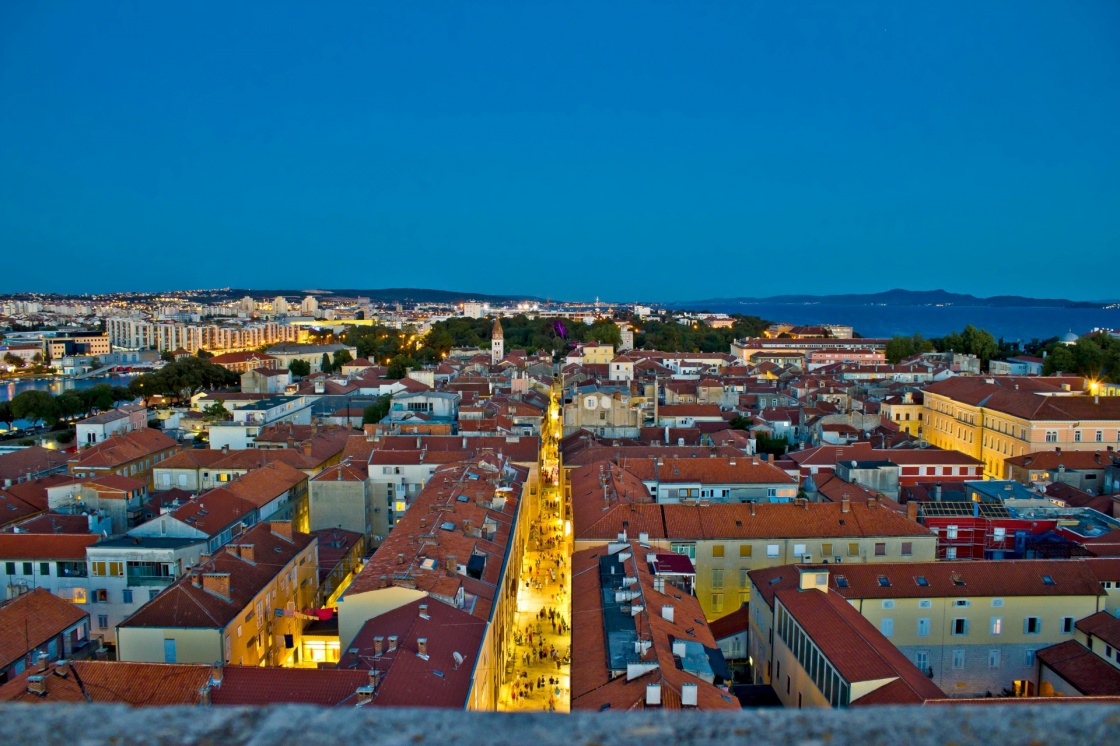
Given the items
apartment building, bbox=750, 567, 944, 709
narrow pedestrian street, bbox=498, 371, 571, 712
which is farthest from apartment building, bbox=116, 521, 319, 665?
apartment building, bbox=750, 567, 944, 709

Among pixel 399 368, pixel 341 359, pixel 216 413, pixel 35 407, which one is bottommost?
pixel 35 407

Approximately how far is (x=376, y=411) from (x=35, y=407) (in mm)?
29198

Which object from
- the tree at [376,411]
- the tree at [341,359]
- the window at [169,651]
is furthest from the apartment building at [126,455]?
the tree at [341,359]

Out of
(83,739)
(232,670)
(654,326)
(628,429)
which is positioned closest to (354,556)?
(232,670)

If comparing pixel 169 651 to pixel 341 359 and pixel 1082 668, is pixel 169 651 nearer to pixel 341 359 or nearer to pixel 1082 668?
pixel 1082 668

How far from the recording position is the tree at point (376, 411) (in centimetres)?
4919

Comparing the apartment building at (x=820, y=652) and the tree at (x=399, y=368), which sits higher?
the tree at (x=399, y=368)

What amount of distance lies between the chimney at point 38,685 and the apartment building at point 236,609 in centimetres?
347

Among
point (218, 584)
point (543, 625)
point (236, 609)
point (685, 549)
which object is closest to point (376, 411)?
point (543, 625)

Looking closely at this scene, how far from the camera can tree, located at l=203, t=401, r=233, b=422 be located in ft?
167

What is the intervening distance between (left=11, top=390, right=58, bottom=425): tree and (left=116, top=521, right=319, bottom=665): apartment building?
46.1 metres

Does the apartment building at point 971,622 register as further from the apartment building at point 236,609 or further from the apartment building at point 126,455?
the apartment building at point 126,455

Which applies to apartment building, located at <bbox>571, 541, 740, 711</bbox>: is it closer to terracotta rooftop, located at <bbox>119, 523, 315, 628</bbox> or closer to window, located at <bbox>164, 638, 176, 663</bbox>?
terracotta rooftop, located at <bbox>119, 523, 315, 628</bbox>

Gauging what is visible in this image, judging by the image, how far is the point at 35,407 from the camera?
59031 millimetres
